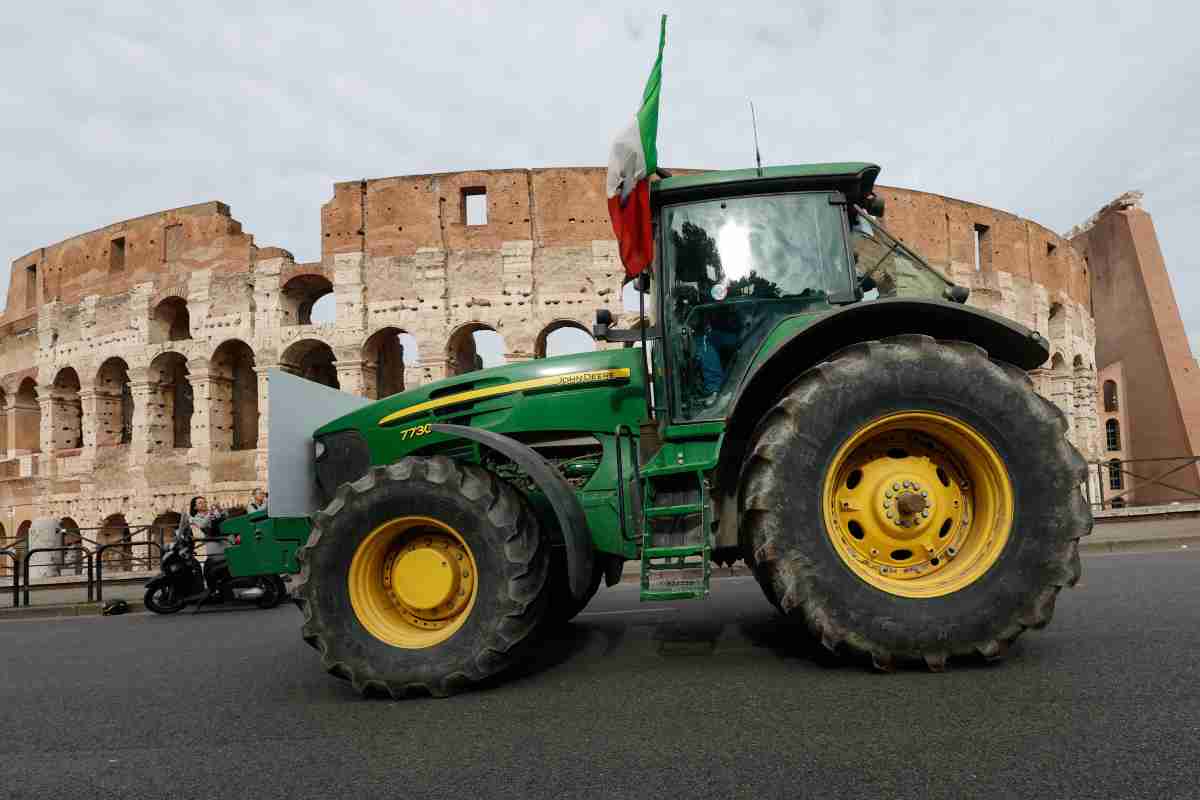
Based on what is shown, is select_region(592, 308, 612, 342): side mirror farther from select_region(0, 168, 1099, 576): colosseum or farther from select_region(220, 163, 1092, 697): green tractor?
select_region(0, 168, 1099, 576): colosseum

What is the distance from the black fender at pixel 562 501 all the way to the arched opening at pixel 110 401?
72.2ft

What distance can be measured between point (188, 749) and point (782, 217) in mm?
3427

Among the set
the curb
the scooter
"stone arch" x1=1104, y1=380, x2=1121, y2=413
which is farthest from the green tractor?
"stone arch" x1=1104, y1=380, x2=1121, y2=413

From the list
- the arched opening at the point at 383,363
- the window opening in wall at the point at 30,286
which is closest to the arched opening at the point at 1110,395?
the arched opening at the point at 383,363

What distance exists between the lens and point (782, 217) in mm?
3654

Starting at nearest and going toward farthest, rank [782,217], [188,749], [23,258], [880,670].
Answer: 1. [188,749]
2. [880,670]
3. [782,217]
4. [23,258]

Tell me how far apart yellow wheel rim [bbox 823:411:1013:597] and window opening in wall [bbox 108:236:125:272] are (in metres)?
24.2

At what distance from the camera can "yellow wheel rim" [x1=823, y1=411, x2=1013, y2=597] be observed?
3.04m

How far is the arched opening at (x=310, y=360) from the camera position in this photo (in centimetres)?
1970

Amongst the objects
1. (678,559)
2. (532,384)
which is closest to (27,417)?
(532,384)

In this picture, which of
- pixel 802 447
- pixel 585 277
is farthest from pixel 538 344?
pixel 802 447

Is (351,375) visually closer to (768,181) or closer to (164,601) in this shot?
(164,601)

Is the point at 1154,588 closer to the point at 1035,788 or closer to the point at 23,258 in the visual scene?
the point at 1035,788

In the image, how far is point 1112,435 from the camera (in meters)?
32.3
